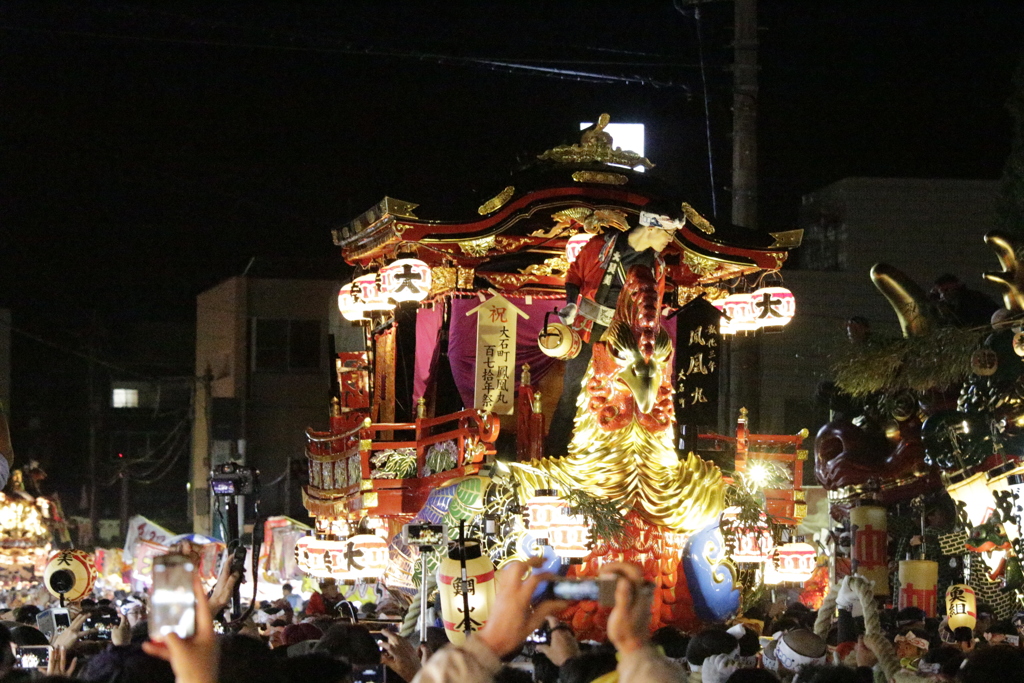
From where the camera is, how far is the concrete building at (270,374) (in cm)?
3372

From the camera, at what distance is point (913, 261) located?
25.0 meters

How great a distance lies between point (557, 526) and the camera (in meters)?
A: 12.6

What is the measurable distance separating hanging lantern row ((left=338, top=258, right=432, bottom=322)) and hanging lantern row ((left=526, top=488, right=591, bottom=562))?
309 centimetres

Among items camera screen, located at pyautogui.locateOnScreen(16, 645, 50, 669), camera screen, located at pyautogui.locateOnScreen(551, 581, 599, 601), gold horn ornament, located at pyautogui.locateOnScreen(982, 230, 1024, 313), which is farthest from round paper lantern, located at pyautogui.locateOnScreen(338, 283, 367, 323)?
camera screen, located at pyautogui.locateOnScreen(551, 581, 599, 601)

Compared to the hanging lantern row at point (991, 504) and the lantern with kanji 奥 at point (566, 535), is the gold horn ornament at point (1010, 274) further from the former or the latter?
the lantern with kanji 奥 at point (566, 535)

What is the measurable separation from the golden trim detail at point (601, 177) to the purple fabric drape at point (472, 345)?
8.20ft

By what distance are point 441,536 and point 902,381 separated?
5425 millimetres

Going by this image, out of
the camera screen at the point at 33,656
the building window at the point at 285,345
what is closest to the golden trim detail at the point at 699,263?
the camera screen at the point at 33,656

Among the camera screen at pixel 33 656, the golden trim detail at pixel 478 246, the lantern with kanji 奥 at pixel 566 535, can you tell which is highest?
the golden trim detail at pixel 478 246

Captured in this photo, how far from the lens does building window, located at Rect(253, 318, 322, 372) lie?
34.2 m

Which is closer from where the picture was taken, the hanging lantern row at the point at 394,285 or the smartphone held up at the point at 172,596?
the smartphone held up at the point at 172,596

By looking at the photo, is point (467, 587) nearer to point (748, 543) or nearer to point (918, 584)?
point (748, 543)

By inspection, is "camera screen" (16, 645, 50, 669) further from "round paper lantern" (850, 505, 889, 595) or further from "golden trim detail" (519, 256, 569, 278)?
"golden trim detail" (519, 256, 569, 278)

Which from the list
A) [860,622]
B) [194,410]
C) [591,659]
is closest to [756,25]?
[860,622]
